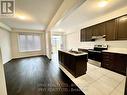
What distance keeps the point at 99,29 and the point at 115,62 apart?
188 cm

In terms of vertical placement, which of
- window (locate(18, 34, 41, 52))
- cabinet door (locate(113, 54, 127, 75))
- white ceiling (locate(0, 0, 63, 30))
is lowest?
cabinet door (locate(113, 54, 127, 75))

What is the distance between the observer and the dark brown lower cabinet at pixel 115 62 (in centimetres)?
277

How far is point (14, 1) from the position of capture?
2455 millimetres

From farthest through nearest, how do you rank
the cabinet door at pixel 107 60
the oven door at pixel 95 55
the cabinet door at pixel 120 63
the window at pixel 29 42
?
1. the window at pixel 29 42
2. the oven door at pixel 95 55
3. the cabinet door at pixel 107 60
4. the cabinet door at pixel 120 63

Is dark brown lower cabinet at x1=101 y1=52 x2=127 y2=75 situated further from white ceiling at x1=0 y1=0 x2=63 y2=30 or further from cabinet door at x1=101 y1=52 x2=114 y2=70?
white ceiling at x1=0 y1=0 x2=63 y2=30

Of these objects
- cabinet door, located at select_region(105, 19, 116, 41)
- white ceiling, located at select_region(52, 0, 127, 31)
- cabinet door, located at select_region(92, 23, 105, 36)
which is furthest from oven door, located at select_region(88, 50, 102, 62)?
white ceiling, located at select_region(52, 0, 127, 31)

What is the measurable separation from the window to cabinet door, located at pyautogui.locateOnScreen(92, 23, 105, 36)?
5675 mm

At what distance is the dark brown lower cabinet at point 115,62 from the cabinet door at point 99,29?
114 centimetres

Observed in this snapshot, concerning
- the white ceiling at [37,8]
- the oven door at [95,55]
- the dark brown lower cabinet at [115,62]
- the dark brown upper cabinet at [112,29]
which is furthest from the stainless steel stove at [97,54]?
the white ceiling at [37,8]

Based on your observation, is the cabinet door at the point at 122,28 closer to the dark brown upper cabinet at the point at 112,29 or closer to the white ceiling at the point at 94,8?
the dark brown upper cabinet at the point at 112,29

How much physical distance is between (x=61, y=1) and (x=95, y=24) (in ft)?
8.68

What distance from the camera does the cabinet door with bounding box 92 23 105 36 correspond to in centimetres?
386

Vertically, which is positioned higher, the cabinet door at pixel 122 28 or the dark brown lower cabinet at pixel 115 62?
the cabinet door at pixel 122 28

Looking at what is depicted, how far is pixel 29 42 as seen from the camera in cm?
758
